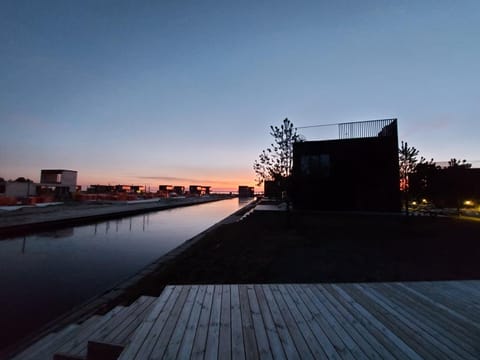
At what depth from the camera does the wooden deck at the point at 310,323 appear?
4.79 feet

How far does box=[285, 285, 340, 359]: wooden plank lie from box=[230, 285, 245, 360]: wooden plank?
588 mm

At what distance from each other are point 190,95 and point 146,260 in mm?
11767

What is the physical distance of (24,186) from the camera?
22.9 m

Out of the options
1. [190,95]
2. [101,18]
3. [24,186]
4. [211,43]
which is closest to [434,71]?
[211,43]

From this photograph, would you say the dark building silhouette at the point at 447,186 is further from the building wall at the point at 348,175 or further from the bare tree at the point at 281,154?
the bare tree at the point at 281,154

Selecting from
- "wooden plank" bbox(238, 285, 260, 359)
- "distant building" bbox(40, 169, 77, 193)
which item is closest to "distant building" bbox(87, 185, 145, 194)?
"distant building" bbox(40, 169, 77, 193)

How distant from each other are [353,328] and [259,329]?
787 millimetres

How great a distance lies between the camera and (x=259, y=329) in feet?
5.66

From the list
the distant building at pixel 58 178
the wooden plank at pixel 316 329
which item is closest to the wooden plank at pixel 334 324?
the wooden plank at pixel 316 329

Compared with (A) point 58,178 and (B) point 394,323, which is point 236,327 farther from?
(A) point 58,178

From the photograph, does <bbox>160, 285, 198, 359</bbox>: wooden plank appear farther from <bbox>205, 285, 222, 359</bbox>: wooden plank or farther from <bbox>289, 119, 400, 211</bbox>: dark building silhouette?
<bbox>289, 119, 400, 211</bbox>: dark building silhouette

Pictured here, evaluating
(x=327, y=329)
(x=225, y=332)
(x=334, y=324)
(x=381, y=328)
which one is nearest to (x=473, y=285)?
(x=381, y=328)

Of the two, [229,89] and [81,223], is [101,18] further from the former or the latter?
[81,223]

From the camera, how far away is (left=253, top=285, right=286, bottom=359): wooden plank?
56.6 inches
